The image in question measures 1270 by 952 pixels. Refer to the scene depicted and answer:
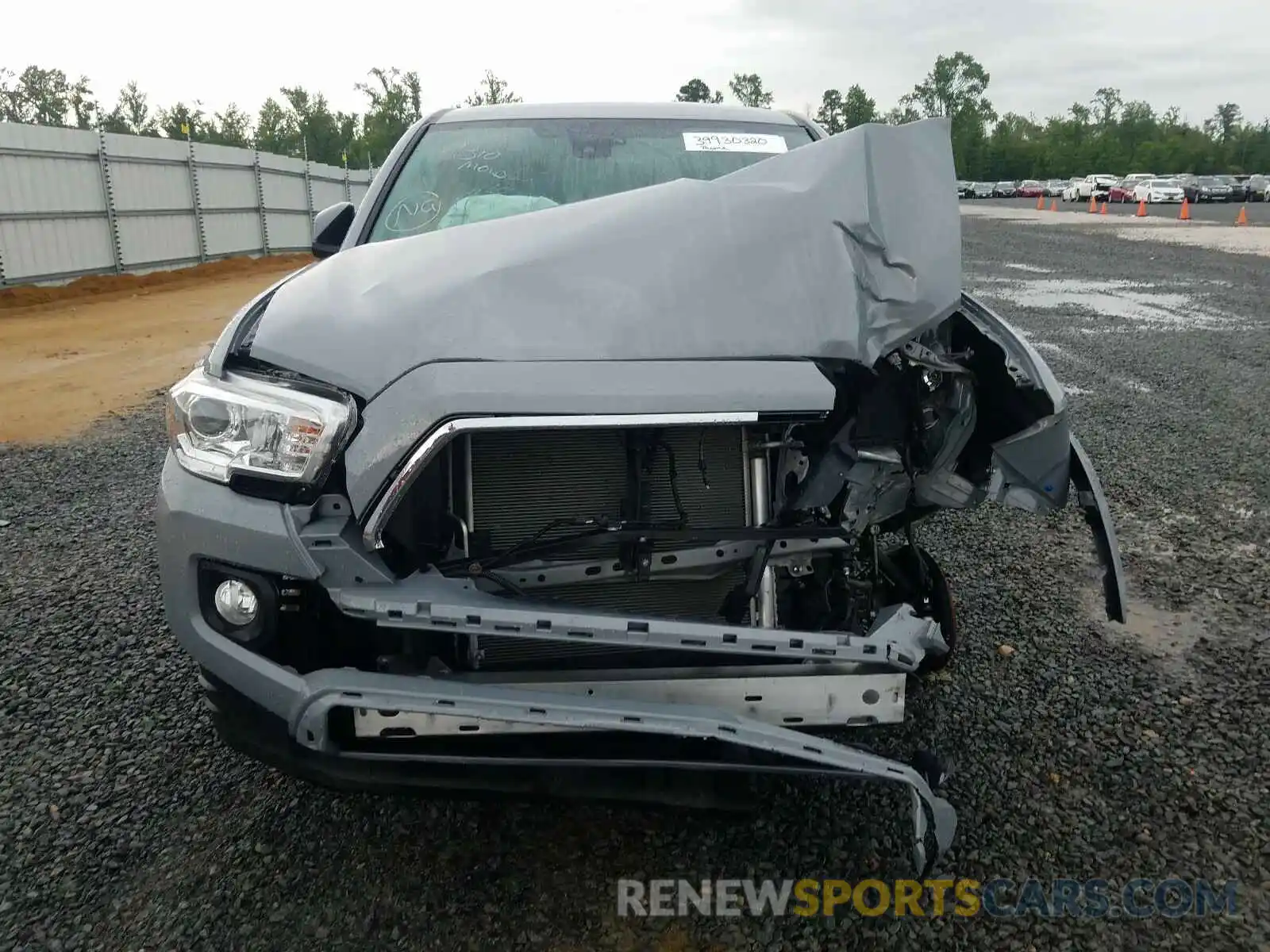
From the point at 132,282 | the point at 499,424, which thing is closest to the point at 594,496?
the point at 499,424

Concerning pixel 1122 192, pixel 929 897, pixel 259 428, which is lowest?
pixel 929 897

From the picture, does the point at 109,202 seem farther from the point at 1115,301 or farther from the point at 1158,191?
the point at 1158,191

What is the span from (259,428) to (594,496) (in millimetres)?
777

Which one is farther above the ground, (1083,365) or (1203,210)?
(1203,210)

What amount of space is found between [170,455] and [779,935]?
182cm

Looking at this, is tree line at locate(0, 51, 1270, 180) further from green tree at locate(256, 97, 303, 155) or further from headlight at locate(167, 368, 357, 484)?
headlight at locate(167, 368, 357, 484)

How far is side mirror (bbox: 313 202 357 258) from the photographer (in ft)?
11.3

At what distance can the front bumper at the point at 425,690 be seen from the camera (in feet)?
6.16

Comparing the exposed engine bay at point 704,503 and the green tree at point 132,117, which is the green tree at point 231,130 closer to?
the green tree at point 132,117

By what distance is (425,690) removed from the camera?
6.19ft

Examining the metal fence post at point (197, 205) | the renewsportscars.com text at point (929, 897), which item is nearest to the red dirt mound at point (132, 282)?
the metal fence post at point (197, 205)

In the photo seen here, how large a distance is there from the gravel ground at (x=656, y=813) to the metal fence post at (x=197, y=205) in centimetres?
1615

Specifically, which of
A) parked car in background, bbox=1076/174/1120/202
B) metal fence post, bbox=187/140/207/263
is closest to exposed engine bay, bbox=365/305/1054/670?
metal fence post, bbox=187/140/207/263

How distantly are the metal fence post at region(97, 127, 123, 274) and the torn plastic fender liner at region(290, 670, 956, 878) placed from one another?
16991 mm
